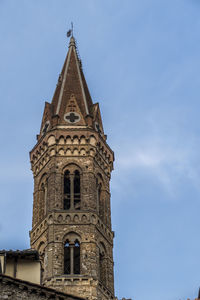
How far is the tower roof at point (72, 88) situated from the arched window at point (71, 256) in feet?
32.9

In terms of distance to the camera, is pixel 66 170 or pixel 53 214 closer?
pixel 53 214

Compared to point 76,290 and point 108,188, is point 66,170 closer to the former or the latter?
point 108,188

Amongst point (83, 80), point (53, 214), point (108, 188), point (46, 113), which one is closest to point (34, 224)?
point (53, 214)

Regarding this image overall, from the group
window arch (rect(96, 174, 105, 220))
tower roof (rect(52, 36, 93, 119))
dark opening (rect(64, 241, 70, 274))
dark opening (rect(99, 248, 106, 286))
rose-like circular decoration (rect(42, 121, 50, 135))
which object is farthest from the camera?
tower roof (rect(52, 36, 93, 119))

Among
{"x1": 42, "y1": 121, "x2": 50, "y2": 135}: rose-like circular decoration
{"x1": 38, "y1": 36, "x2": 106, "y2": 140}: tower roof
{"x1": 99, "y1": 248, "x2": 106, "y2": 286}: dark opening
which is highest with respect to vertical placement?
{"x1": 38, "y1": 36, "x2": 106, "y2": 140}: tower roof

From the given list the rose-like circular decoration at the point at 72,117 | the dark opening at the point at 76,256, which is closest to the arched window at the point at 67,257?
the dark opening at the point at 76,256

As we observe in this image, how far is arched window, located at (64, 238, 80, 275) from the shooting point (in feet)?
133

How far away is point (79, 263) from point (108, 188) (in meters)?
7.12

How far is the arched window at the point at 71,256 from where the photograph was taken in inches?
1591

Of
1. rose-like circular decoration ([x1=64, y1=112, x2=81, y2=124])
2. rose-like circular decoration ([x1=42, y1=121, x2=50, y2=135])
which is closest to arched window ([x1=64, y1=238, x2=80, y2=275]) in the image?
rose-like circular decoration ([x1=42, y1=121, x2=50, y2=135])

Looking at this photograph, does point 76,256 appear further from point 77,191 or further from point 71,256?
point 77,191

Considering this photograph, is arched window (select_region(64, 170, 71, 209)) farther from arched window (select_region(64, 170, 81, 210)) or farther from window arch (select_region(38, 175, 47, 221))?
window arch (select_region(38, 175, 47, 221))

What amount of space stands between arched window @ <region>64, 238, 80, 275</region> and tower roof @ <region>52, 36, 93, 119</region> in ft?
32.9

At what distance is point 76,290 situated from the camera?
38844 mm
